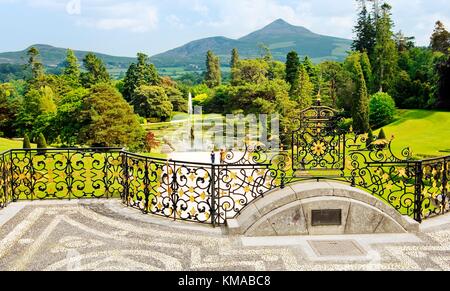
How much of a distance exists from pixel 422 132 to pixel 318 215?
3128 centimetres

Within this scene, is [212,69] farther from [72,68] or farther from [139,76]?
[72,68]

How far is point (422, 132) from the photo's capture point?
115 feet

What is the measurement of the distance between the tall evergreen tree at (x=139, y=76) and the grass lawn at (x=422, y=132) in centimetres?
3579

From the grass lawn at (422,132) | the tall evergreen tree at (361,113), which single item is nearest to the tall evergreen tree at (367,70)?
the grass lawn at (422,132)

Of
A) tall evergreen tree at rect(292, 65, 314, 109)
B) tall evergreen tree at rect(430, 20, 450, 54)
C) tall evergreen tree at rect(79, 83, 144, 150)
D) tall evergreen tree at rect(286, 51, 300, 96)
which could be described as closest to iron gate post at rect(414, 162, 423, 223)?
tall evergreen tree at rect(79, 83, 144, 150)

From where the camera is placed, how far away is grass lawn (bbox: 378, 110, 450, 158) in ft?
94.3

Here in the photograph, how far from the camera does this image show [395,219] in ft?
24.0

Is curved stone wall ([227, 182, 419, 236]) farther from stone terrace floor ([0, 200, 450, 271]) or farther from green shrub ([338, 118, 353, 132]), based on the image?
green shrub ([338, 118, 353, 132])

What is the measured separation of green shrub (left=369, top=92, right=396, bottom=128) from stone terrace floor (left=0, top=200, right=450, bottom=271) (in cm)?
3599

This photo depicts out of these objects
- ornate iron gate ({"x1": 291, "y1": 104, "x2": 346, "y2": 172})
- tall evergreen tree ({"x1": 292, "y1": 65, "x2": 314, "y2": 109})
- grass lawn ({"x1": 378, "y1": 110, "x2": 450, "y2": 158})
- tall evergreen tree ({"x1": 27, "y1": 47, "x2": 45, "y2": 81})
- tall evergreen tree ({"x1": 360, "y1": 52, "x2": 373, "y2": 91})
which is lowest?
grass lawn ({"x1": 378, "y1": 110, "x2": 450, "y2": 158})
